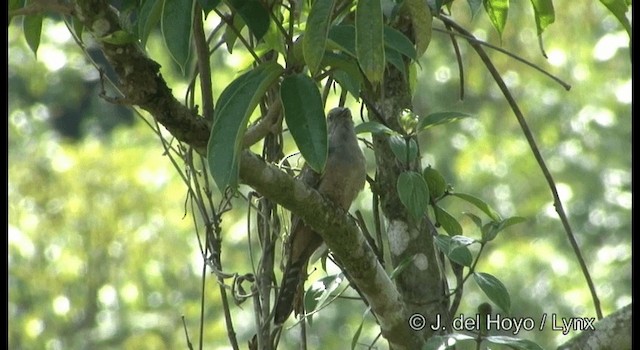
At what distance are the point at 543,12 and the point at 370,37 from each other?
0.79 metres

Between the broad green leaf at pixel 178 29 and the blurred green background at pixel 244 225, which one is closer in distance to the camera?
Result: the broad green leaf at pixel 178 29

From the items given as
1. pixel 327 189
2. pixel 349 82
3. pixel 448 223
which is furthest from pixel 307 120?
pixel 327 189

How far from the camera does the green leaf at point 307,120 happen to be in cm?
149

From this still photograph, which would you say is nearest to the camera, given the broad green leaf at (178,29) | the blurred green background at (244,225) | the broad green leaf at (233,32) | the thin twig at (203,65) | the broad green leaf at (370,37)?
the broad green leaf at (370,37)

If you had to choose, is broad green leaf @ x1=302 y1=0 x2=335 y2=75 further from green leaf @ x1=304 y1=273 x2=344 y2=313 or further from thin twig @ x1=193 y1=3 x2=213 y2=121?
green leaf @ x1=304 y1=273 x2=344 y2=313

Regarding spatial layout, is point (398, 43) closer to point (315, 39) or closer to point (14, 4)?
point (315, 39)

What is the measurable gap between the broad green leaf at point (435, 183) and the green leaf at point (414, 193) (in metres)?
0.15

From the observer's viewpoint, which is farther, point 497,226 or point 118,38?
point 497,226

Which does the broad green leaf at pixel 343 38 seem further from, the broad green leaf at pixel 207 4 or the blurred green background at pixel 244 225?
the blurred green background at pixel 244 225

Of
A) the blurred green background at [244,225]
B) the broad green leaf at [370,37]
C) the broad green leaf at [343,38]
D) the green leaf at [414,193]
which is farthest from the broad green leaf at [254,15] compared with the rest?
the blurred green background at [244,225]

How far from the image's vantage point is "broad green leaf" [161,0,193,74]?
153 cm

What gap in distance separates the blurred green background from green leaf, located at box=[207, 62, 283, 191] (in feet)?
15.1

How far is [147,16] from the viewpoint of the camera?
1.61 meters

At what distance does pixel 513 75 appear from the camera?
761cm
